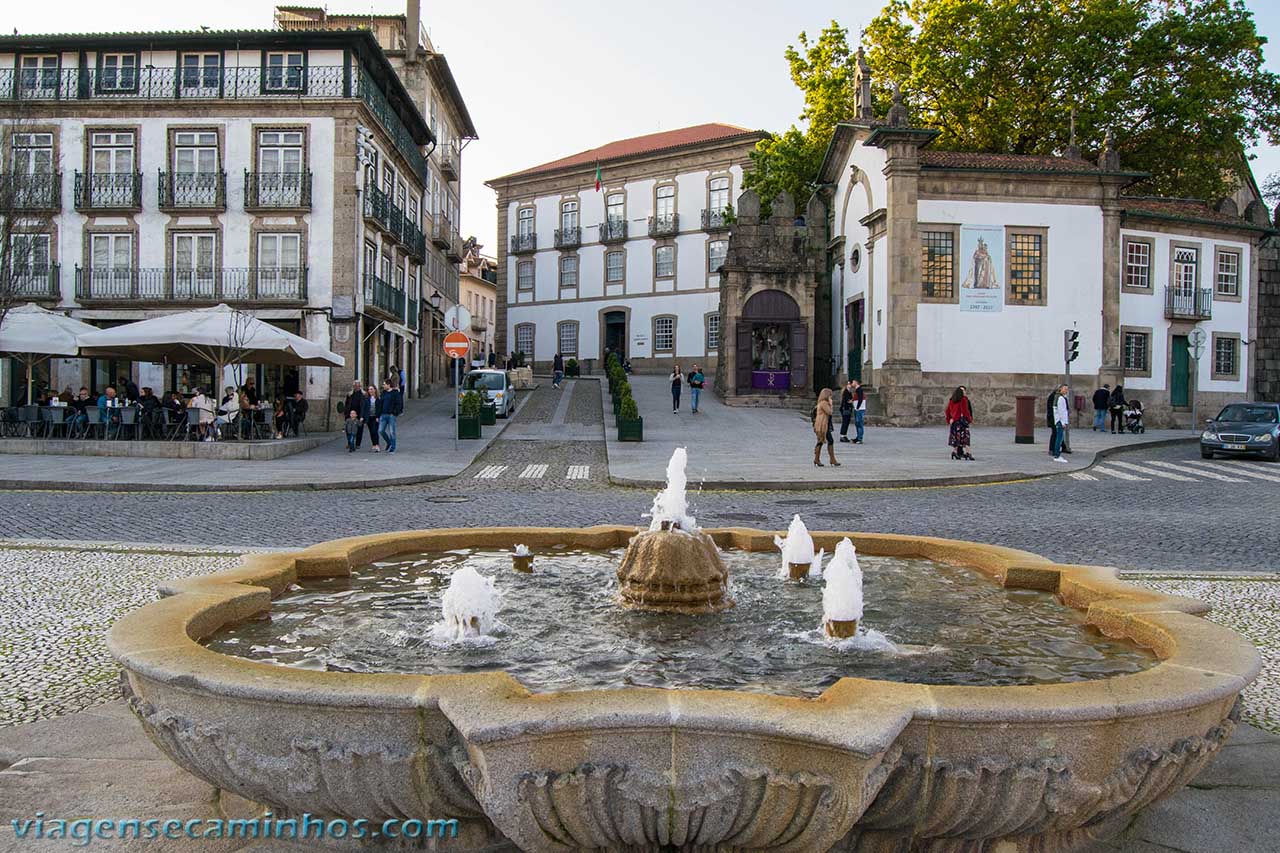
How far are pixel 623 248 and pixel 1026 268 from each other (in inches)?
1172

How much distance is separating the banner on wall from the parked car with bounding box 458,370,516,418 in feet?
47.3

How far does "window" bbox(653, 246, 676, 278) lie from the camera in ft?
180

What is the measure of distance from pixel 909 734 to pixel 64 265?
32829 millimetres

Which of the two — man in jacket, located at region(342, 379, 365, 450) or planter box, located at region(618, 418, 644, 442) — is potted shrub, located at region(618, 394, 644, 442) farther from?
man in jacket, located at region(342, 379, 365, 450)

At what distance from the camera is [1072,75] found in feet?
109

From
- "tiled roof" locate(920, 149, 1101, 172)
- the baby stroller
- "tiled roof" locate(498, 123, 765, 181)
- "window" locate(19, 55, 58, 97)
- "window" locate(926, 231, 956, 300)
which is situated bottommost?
the baby stroller

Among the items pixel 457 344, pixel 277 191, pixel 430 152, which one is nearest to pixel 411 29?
pixel 430 152

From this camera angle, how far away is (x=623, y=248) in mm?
56750

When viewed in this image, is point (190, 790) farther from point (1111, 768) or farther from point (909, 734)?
point (1111, 768)

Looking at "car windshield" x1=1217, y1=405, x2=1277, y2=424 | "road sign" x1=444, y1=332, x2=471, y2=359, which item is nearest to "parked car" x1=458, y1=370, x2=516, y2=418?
"road sign" x1=444, y1=332, x2=471, y2=359

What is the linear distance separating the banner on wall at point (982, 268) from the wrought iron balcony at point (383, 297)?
1831 centimetres

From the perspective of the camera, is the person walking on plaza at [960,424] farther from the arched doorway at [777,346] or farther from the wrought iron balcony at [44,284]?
the wrought iron balcony at [44,284]

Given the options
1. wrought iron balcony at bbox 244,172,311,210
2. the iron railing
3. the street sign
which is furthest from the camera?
the iron railing

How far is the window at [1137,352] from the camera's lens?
33.4m
